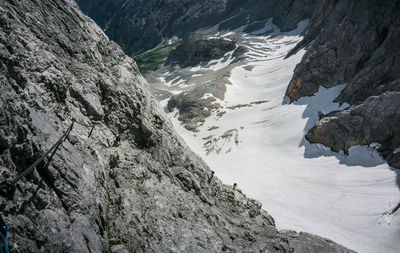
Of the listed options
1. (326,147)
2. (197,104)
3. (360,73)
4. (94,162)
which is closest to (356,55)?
(360,73)

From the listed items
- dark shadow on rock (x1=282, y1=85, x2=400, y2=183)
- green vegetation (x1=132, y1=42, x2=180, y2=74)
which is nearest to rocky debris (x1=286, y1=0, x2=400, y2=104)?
dark shadow on rock (x1=282, y1=85, x2=400, y2=183)

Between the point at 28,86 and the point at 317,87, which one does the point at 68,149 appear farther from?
the point at 317,87

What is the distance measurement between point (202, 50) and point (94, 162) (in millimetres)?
127330

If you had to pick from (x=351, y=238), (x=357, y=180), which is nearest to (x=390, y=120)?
(x=357, y=180)

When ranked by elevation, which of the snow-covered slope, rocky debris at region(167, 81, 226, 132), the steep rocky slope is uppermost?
the steep rocky slope

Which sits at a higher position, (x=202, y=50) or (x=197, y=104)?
(x=202, y=50)

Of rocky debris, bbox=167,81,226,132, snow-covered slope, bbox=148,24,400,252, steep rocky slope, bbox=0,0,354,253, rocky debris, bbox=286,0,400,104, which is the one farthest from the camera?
rocky debris, bbox=167,81,226,132

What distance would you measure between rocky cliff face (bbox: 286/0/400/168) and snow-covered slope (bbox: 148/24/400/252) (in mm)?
2059

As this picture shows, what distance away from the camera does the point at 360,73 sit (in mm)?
41094

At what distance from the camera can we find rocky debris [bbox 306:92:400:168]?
31.1m

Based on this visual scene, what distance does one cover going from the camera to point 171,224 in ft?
44.3

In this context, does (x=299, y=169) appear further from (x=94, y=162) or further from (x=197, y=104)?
(x=197, y=104)

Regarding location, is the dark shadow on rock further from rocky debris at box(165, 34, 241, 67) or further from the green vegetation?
the green vegetation

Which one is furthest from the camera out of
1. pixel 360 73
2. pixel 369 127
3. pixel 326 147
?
pixel 360 73
